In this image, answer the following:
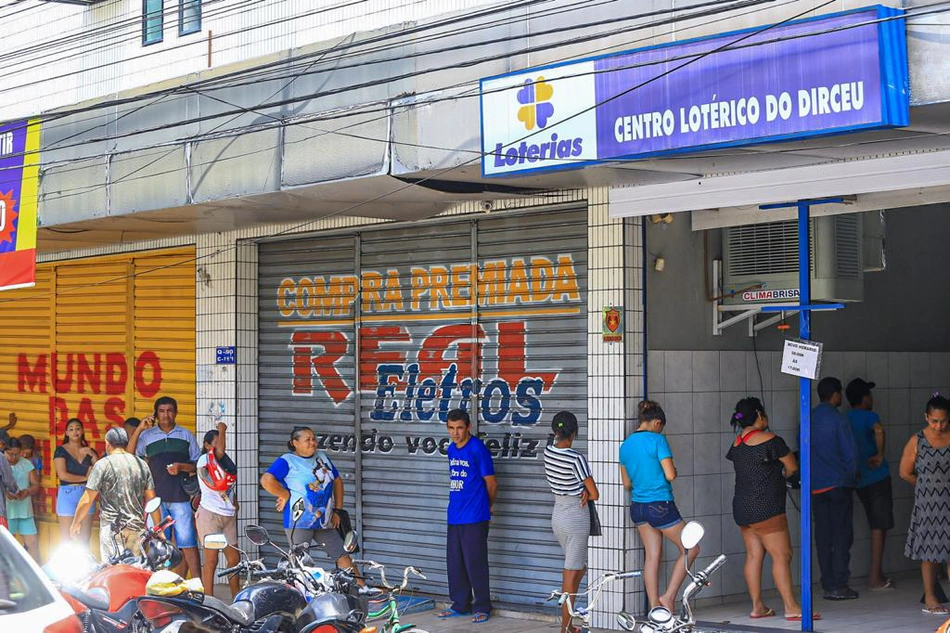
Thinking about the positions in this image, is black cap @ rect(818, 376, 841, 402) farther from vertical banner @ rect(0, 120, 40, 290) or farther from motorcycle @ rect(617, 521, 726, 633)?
vertical banner @ rect(0, 120, 40, 290)

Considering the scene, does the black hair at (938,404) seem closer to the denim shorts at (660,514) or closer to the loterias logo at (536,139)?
the denim shorts at (660,514)

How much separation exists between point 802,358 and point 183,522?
6.35 meters

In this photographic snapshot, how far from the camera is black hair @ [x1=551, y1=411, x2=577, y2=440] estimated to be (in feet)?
34.7

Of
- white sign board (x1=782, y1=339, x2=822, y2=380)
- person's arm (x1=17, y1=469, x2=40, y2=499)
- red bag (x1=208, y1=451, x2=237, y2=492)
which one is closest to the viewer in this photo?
white sign board (x1=782, y1=339, x2=822, y2=380)

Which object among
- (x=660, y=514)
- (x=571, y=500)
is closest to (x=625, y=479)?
(x=660, y=514)

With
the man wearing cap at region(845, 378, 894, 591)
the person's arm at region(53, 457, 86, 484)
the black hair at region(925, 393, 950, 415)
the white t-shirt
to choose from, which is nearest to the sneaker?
the man wearing cap at region(845, 378, 894, 591)

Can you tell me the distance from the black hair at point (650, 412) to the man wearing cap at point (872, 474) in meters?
2.96

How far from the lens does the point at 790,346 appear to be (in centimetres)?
1022

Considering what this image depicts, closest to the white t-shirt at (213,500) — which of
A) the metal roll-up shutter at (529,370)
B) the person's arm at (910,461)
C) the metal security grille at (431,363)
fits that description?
the metal security grille at (431,363)

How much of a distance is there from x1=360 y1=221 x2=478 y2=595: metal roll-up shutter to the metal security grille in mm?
16

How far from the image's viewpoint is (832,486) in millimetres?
12062

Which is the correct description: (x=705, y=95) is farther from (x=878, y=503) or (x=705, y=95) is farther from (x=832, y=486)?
(x=878, y=503)

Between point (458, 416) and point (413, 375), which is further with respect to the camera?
point (413, 375)

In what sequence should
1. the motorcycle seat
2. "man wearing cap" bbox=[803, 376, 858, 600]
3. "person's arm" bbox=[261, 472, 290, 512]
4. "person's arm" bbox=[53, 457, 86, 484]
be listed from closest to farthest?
1. the motorcycle seat
2. "person's arm" bbox=[261, 472, 290, 512]
3. "man wearing cap" bbox=[803, 376, 858, 600]
4. "person's arm" bbox=[53, 457, 86, 484]
